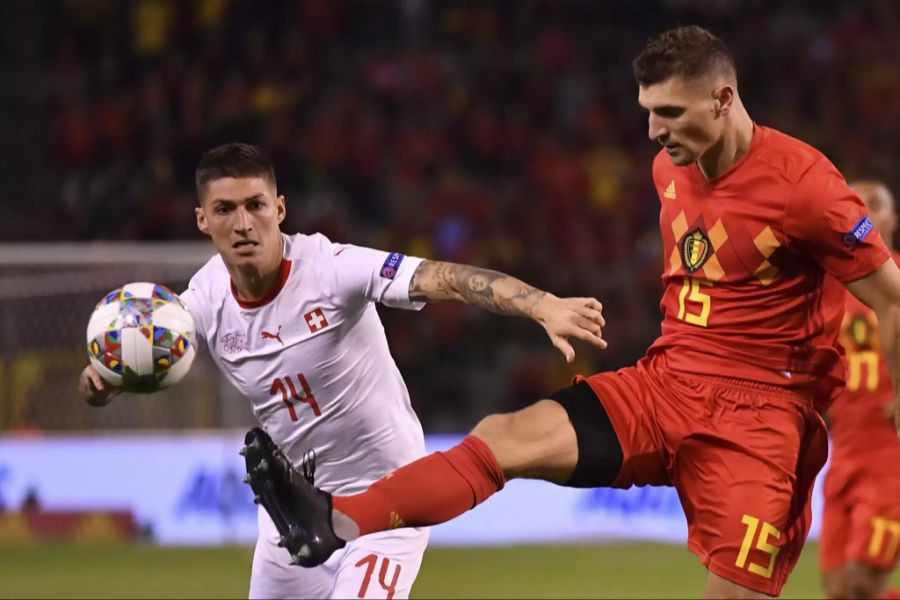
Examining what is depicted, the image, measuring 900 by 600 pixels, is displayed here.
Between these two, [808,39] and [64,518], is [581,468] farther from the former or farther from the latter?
[808,39]

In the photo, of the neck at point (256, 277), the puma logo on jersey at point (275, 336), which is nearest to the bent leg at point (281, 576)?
the puma logo on jersey at point (275, 336)

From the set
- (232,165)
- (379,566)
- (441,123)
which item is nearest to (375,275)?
(232,165)

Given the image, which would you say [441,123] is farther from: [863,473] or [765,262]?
[765,262]

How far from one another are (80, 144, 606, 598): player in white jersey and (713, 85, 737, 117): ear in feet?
3.70

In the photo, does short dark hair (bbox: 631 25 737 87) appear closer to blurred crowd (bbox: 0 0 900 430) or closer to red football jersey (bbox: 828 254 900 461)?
red football jersey (bbox: 828 254 900 461)

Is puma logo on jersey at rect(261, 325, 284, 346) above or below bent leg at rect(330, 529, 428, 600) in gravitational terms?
above

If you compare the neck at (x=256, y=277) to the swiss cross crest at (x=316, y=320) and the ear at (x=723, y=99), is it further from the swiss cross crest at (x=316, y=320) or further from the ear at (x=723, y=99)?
the ear at (x=723, y=99)

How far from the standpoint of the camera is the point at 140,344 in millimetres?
4973

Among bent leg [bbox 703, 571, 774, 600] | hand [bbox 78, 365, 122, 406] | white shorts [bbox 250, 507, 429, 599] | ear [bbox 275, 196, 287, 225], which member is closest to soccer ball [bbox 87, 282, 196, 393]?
hand [bbox 78, 365, 122, 406]

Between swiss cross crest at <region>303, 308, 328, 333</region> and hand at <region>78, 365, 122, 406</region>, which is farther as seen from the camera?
Result: swiss cross crest at <region>303, 308, 328, 333</region>

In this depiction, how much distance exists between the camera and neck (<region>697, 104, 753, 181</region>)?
16.5 ft

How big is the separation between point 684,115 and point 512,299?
2.86 feet

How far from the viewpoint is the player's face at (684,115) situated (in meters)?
4.89

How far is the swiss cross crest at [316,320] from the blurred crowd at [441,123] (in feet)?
26.8
